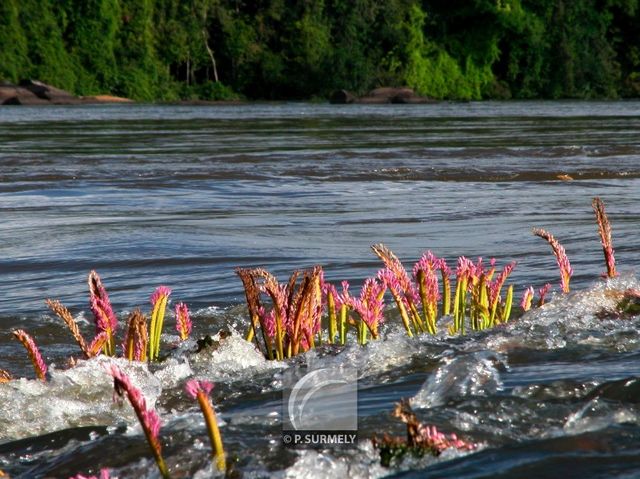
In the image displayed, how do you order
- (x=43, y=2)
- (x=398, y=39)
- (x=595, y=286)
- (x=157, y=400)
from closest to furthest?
(x=157, y=400) → (x=595, y=286) → (x=43, y=2) → (x=398, y=39)

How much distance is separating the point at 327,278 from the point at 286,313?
2536 millimetres

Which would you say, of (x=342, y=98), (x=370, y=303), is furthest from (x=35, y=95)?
(x=370, y=303)

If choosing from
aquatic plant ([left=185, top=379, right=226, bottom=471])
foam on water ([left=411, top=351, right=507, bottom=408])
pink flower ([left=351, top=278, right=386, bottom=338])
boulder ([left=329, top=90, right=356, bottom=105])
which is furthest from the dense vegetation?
aquatic plant ([left=185, top=379, right=226, bottom=471])

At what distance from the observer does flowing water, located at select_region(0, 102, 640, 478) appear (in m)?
3.17

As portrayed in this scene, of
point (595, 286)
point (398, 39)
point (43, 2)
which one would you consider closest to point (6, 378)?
point (595, 286)

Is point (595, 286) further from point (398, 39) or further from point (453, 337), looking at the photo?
point (398, 39)

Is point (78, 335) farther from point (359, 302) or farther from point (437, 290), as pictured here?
point (437, 290)

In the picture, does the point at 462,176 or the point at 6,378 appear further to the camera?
the point at 462,176

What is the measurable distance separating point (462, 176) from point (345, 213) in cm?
449

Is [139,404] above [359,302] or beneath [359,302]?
above

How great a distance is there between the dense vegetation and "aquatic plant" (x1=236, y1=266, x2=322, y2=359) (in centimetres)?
5213

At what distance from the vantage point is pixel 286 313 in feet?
13.5

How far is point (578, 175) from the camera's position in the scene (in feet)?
47.1
